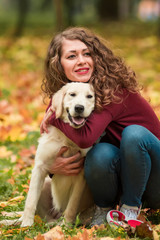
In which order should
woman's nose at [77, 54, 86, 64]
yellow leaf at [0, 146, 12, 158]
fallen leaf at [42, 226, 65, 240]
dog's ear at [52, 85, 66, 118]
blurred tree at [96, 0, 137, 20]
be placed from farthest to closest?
blurred tree at [96, 0, 137, 20] < yellow leaf at [0, 146, 12, 158] < woman's nose at [77, 54, 86, 64] < dog's ear at [52, 85, 66, 118] < fallen leaf at [42, 226, 65, 240]

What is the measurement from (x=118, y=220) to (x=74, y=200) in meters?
0.41

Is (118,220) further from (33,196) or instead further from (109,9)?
(109,9)

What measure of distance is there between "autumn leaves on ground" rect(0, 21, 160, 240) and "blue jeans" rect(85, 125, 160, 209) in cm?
25

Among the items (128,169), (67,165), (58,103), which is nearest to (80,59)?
(58,103)

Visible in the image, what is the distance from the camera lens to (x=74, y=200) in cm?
278

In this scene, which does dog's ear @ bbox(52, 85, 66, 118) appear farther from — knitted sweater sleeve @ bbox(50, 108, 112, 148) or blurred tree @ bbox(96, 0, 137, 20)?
blurred tree @ bbox(96, 0, 137, 20)

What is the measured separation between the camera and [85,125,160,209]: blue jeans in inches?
97.8

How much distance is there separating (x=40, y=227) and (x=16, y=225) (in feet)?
0.70

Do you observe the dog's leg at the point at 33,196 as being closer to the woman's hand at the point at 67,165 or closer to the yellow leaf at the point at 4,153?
the woman's hand at the point at 67,165

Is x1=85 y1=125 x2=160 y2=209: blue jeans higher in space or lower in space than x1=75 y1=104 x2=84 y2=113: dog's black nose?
lower

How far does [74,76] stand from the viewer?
9.58 feet

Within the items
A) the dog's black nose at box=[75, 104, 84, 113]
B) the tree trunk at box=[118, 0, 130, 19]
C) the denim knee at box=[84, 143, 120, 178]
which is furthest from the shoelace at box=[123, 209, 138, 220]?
the tree trunk at box=[118, 0, 130, 19]

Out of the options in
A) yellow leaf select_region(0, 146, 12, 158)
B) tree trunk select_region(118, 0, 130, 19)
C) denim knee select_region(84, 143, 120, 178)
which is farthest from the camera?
tree trunk select_region(118, 0, 130, 19)

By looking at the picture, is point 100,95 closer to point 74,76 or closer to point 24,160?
point 74,76
